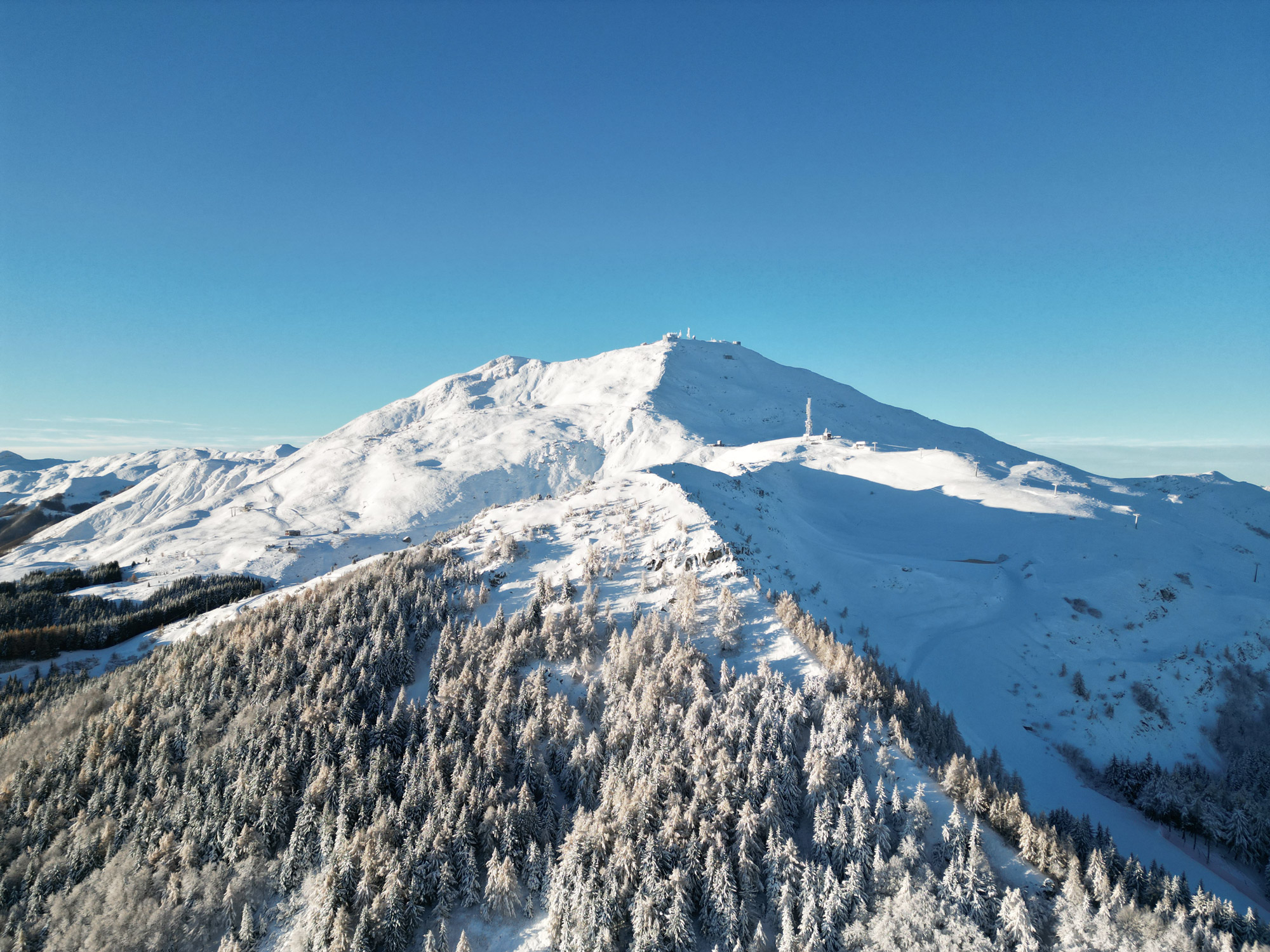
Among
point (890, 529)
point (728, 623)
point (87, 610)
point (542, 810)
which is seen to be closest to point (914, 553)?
point (890, 529)

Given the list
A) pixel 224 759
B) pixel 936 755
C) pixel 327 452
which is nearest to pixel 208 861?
pixel 224 759

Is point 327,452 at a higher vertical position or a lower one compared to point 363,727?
higher

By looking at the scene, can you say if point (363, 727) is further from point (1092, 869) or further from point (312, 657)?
point (1092, 869)

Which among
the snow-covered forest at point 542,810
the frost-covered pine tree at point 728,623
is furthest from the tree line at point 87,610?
the frost-covered pine tree at point 728,623

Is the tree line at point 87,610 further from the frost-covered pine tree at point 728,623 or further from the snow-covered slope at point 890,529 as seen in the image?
the frost-covered pine tree at point 728,623

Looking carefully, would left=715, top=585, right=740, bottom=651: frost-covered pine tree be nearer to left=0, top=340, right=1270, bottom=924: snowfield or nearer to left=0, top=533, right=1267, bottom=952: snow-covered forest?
left=0, top=533, right=1267, bottom=952: snow-covered forest

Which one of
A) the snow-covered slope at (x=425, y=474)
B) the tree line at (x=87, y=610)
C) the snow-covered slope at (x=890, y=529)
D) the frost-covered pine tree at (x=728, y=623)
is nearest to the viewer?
the frost-covered pine tree at (x=728, y=623)
